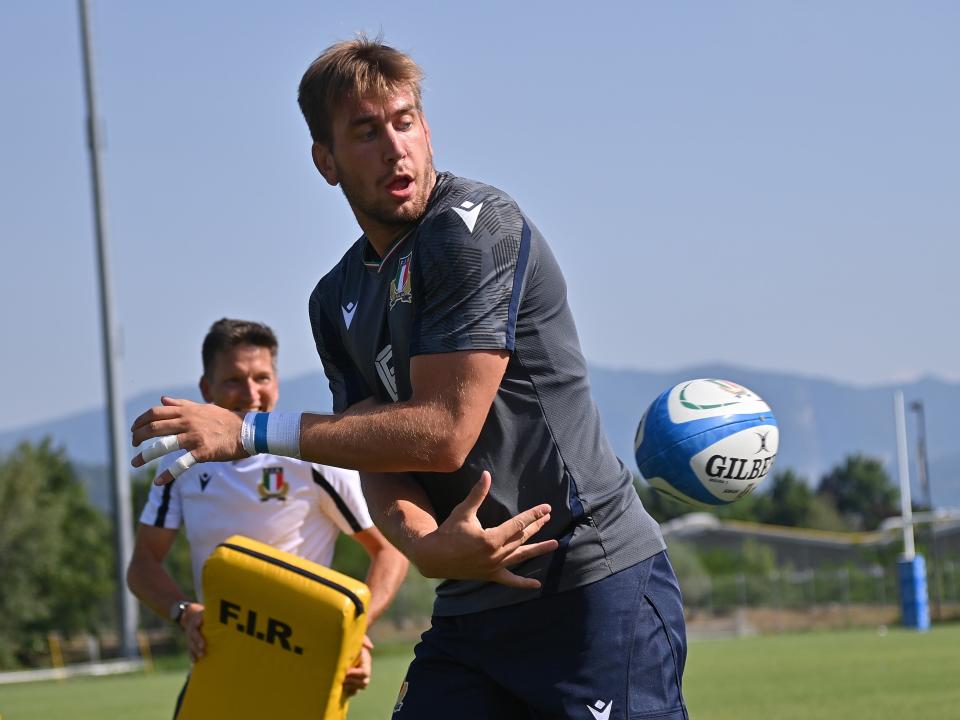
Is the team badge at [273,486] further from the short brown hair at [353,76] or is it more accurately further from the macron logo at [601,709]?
the macron logo at [601,709]

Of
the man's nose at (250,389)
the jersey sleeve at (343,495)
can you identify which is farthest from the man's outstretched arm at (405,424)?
the man's nose at (250,389)

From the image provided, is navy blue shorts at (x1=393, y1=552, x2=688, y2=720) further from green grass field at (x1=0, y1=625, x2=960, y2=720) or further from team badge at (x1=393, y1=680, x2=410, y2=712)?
green grass field at (x1=0, y1=625, x2=960, y2=720)

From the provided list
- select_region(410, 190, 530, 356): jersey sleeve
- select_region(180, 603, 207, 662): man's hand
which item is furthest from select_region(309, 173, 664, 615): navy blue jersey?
select_region(180, 603, 207, 662): man's hand

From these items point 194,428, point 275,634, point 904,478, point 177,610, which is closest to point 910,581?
point 904,478

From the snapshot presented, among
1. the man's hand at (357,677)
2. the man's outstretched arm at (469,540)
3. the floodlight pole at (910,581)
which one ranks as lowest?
the floodlight pole at (910,581)

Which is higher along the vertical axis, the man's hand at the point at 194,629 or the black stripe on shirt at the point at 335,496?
the black stripe on shirt at the point at 335,496

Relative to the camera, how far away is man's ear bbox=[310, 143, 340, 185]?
389 centimetres

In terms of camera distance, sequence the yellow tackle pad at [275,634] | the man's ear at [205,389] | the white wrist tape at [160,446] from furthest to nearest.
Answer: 1. the man's ear at [205,389]
2. the yellow tackle pad at [275,634]
3. the white wrist tape at [160,446]

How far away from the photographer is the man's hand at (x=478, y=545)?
3.50 meters

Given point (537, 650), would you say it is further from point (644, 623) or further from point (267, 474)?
point (267, 474)

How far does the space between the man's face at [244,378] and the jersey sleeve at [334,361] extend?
2291mm

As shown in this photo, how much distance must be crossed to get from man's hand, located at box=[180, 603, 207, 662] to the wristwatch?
13 centimetres

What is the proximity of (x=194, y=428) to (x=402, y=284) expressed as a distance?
2.21 ft

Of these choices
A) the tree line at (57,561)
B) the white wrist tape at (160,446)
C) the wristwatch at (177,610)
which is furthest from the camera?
the tree line at (57,561)
